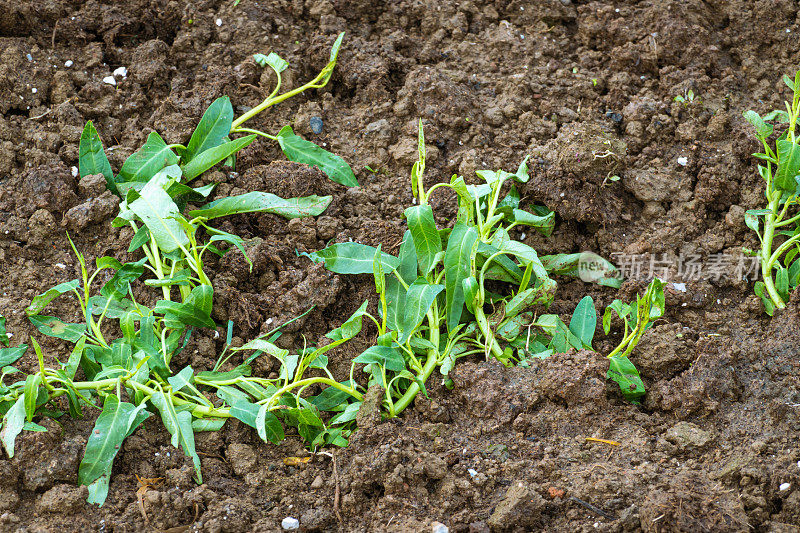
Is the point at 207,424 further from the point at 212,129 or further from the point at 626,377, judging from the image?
the point at 626,377

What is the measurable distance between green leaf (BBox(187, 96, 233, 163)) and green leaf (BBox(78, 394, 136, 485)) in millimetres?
1107

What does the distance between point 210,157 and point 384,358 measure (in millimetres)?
1112

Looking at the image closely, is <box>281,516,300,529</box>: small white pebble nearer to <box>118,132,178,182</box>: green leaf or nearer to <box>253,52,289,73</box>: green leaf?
<box>118,132,178,182</box>: green leaf

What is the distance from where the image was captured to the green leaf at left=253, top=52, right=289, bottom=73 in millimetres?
3061

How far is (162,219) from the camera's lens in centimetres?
251

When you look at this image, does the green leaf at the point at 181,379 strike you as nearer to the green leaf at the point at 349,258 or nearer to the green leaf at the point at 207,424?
the green leaf at the point at 207,424

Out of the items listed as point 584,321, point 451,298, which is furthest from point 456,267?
point 584,321

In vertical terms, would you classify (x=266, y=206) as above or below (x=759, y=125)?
below

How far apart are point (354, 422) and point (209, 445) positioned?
457mm

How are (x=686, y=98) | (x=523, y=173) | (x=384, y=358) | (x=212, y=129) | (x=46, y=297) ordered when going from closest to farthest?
1. (x=384, y=358)
2. (x=46, y=297)
3. (x=523, y=173)
4. (x=212, y=129)
5. (x=686, y=98)

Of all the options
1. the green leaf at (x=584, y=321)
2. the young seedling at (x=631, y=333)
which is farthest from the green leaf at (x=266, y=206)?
the young seedling at (x=631, y=333)

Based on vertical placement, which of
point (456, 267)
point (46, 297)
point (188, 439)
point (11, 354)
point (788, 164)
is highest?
point (788, 164)

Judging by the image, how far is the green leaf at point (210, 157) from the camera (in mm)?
2771

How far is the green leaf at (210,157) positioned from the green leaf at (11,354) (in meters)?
0.88
